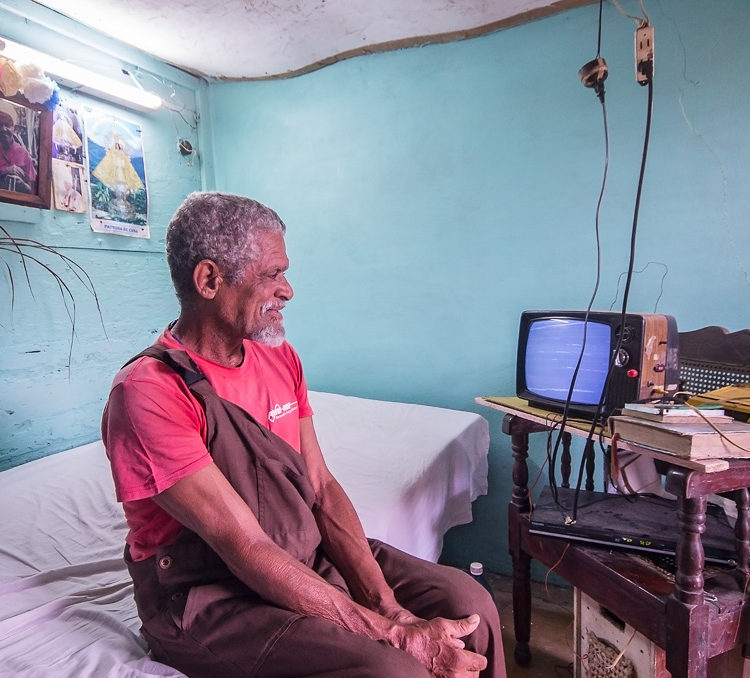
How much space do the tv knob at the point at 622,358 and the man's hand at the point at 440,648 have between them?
751 mm

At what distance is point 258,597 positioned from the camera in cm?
96

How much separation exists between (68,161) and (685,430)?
2.47 metres

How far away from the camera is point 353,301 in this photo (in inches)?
102

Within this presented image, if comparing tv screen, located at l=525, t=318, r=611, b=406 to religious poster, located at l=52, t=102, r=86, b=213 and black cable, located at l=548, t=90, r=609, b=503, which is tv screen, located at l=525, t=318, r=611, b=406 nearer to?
black cable, located at l=548, t=90, r=609, b=503

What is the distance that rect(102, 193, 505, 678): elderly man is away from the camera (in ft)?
2.87

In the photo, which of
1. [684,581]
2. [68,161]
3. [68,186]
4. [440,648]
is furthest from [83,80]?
[684,581]

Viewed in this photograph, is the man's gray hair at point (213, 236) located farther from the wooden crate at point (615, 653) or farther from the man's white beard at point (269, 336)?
the wooden crate at point (615, 653)

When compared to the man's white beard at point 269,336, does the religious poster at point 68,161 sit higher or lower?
higher

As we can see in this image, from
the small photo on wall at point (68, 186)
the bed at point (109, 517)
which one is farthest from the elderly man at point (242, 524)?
the small photo on wall at point (68, 186)

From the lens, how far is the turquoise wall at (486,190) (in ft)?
5.72

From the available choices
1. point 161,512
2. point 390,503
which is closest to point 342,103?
point 390,503

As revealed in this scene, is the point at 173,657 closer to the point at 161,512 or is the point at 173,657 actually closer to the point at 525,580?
the point at 161,512

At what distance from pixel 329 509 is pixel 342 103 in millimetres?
2117

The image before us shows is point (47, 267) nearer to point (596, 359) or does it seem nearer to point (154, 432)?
point (154, 432)
